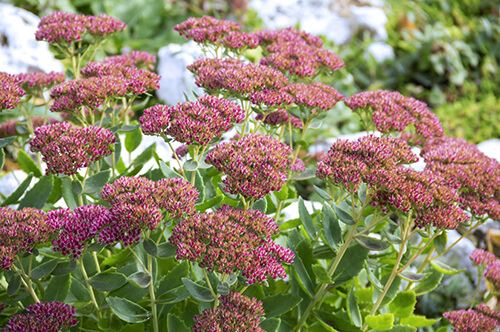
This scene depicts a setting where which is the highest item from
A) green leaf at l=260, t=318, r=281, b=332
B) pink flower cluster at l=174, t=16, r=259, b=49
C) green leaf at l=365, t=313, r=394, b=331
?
pink flower cluster at l=174, t=16, r=259, b=49

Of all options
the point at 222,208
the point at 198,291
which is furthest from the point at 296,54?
the point at 198,291

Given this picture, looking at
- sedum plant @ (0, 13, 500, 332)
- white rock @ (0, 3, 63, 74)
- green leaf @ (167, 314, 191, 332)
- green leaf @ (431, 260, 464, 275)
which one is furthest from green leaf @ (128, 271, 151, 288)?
white rock @ (0, 3, 63, 74)

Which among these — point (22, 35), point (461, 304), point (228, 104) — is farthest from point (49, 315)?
point (22, 35)

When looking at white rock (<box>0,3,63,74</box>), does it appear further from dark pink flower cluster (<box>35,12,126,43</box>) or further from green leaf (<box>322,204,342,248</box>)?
green leaf (<box>322,204,342,248</box>)

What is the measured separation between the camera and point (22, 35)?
549 cm

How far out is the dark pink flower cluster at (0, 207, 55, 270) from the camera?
209 centimetres

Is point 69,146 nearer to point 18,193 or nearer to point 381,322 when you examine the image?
point 18,193

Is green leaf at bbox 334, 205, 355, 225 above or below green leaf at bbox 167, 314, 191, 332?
above

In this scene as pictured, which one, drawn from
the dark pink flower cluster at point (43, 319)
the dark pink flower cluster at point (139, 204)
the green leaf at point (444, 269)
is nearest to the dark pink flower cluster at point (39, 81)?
the dark pink flower cluster at point (139, 204)

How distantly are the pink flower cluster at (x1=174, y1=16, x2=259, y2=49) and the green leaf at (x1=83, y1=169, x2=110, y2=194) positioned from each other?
0.94 m

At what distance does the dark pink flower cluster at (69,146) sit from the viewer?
228cm

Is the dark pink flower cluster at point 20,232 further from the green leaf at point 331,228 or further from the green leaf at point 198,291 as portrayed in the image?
the green leaf at point 331,228

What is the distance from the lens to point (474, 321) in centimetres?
284

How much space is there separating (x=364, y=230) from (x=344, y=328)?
0.48m
